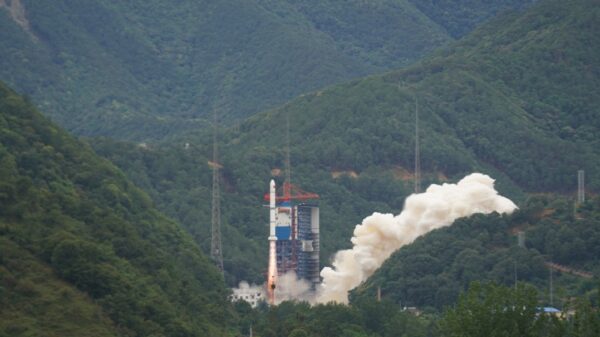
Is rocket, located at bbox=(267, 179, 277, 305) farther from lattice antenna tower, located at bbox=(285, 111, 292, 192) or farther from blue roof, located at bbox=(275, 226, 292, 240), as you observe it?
lattice antenna tower, located at bbox=(285, 111, 292, 192)

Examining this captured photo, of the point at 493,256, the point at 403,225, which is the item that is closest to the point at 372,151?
the point at 403,225

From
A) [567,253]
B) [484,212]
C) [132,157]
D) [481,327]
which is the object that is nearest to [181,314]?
[481,327]

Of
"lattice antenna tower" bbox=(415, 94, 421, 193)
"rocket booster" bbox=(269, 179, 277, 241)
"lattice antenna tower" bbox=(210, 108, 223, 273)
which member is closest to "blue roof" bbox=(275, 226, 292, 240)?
"rocket booster" bbox=(269, 179, 277, 241)

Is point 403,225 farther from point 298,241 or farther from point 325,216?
point 325,216

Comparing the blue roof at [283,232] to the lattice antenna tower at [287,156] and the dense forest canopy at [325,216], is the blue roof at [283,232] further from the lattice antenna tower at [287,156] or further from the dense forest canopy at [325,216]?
the lattice antenna tower at [287,156]

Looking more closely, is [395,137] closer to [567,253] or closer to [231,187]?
[231,187]

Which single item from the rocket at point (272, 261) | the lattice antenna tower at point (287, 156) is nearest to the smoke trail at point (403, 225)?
the rocket at point (272, 261)
